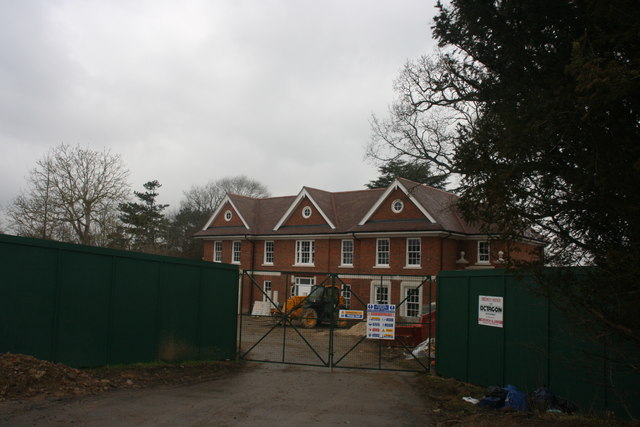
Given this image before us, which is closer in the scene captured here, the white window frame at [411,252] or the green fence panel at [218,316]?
the green fence panel at [218,316]

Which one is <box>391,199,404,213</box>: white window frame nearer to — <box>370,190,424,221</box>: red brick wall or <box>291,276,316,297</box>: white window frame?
<box>370,190,424,221</box>: red brick wall

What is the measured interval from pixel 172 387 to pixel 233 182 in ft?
225

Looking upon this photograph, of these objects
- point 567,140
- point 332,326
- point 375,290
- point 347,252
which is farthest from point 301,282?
point 567,140

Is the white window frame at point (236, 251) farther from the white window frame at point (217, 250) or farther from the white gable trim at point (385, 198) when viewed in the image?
the white gable trim at point (385, 198)

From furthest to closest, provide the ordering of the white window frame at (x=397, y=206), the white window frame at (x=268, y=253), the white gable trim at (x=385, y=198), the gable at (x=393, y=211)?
the white window frame at (x=268, y=253), the white window frame at (x=397, y=206), the gable at (x=393, y=211), the white gable trim at (x=385, y=198)

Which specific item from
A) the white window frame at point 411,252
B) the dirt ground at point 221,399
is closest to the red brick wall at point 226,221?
the white window frame at point 411,252

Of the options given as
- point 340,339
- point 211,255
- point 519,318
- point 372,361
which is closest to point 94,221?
Answer: point 211,255

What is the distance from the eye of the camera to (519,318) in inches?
436

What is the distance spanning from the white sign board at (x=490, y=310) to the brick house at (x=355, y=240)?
14.6 metres

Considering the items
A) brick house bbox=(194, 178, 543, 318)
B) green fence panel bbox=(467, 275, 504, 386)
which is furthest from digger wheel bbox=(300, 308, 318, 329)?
green fence panel bbox=(467, 275, 504, 386)

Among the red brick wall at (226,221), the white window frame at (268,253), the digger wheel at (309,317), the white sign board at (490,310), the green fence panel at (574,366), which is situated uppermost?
the red brick wall at (226,221)

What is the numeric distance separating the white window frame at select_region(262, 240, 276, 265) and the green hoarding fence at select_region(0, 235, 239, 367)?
24.1 metres

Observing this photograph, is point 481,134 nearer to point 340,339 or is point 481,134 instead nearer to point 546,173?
point 546,173

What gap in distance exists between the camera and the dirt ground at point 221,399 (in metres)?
8.54
